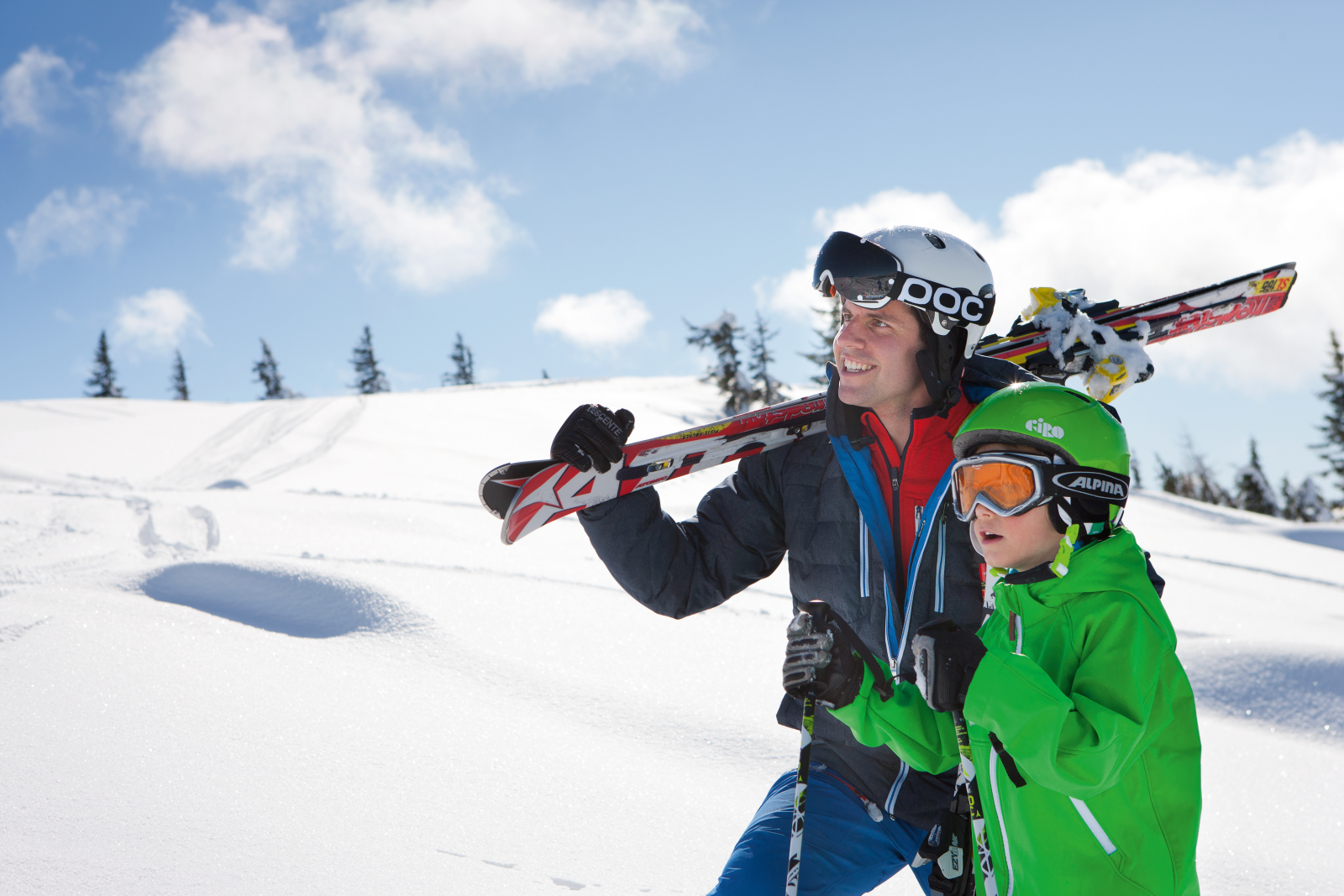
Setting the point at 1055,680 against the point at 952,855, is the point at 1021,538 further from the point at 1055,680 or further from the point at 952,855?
the point at 952,855

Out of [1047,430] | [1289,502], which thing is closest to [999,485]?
[1047,430]

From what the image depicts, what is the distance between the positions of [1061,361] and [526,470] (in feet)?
6.55

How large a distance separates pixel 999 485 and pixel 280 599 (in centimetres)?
482

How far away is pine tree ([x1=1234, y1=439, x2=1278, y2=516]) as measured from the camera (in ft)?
115

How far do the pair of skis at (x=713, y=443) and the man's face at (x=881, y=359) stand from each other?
311 millimetres

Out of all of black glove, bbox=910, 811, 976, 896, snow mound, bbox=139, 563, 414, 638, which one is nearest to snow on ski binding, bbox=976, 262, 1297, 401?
black glove, bbox=910, 811, 976, 896

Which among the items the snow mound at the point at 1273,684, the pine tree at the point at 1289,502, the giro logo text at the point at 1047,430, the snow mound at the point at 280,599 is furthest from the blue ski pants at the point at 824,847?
the pine tree at the point at 1289,502

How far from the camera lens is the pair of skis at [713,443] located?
2.73 metres

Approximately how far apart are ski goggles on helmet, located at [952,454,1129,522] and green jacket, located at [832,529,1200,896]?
12cm

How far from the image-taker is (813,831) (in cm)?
199

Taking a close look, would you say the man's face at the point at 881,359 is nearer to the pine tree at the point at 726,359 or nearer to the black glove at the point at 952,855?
the black glove at the point at 952,855

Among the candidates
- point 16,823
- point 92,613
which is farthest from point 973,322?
point 92,613

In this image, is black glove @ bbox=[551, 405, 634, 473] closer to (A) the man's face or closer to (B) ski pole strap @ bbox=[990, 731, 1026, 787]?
(A) the man's face

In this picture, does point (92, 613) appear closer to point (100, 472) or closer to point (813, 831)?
point (813, 831)
